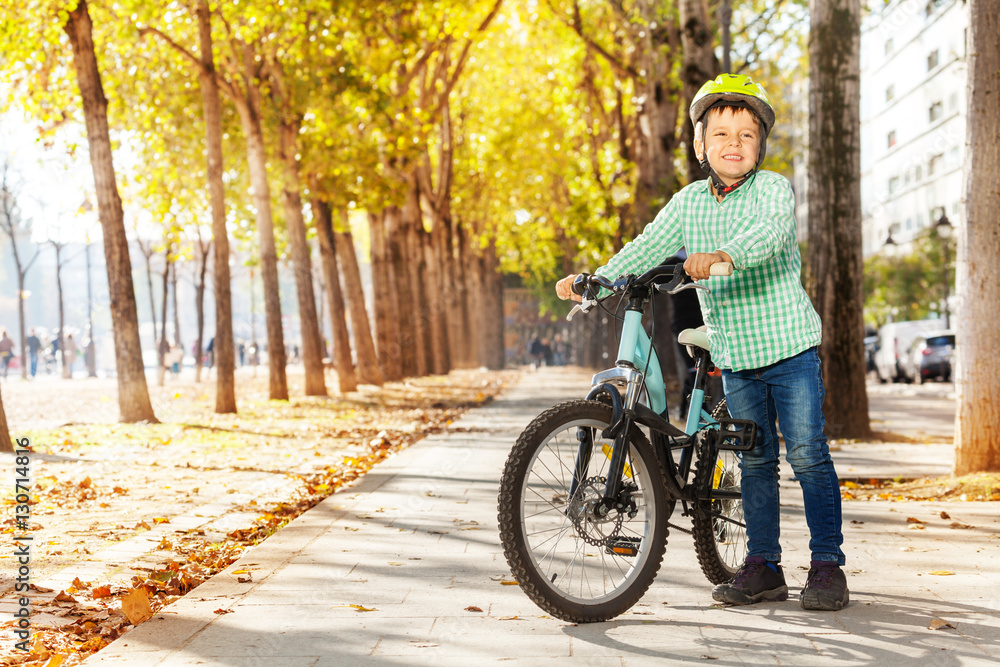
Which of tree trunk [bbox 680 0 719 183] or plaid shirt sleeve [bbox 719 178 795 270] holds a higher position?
tree trunk [bbox 680 0 719 183]

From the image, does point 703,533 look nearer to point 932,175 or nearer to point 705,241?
point 705,241

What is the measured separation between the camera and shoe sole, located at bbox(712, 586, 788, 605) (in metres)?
4.54

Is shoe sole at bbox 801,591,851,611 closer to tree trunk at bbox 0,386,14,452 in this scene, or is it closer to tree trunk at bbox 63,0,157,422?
tree trunk at bbox 0,386,14,452

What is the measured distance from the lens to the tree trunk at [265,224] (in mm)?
18438

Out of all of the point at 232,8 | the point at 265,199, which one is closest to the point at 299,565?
the point at 232,8

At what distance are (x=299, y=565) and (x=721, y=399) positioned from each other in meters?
2.10

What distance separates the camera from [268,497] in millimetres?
8109

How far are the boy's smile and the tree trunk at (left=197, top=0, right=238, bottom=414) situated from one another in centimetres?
1265

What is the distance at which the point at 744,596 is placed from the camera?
454 centimetres

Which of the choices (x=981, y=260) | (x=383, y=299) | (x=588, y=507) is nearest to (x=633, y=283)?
(x=588, y=507)

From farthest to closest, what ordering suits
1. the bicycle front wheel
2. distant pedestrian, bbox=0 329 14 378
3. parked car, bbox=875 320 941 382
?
distant pedestrian, bbox=0 329 14 378 < parked car, bbox=875 320 941 382 < the bicycle front wheel

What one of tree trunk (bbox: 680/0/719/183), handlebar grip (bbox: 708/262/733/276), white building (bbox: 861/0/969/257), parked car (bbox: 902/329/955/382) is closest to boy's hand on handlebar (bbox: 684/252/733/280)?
handlebar grip (bbox: 708/262/733/276)

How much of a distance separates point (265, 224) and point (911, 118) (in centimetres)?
4839

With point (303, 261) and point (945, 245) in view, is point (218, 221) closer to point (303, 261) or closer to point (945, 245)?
point (303, 261)
